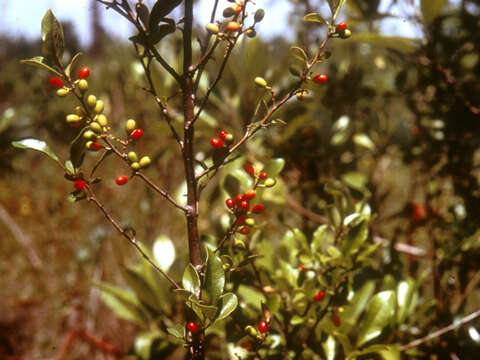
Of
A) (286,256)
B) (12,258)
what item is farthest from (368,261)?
(12,258)

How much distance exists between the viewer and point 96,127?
0.61 metres

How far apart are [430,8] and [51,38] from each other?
3.48ft

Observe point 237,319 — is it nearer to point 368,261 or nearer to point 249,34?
point 368,261

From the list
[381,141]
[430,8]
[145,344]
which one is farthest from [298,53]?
[381,141]

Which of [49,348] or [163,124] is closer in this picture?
[163,124]

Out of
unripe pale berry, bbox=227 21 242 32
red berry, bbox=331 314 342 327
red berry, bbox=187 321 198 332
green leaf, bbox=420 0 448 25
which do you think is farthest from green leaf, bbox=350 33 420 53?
red berry, bbox=187 321 198 332

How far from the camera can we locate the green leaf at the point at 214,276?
0.62 m

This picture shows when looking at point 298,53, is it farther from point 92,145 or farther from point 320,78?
point 92,145

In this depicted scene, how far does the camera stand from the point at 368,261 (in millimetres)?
888

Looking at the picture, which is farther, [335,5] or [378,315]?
[378,315]

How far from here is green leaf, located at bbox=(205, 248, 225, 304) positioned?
62 cm

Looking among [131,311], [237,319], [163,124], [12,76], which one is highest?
[12,76]

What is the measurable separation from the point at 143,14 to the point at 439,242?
1061 millimetres

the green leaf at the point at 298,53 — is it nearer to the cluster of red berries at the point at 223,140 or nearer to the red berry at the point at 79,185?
the cluster of red berries at the point at 223,140
